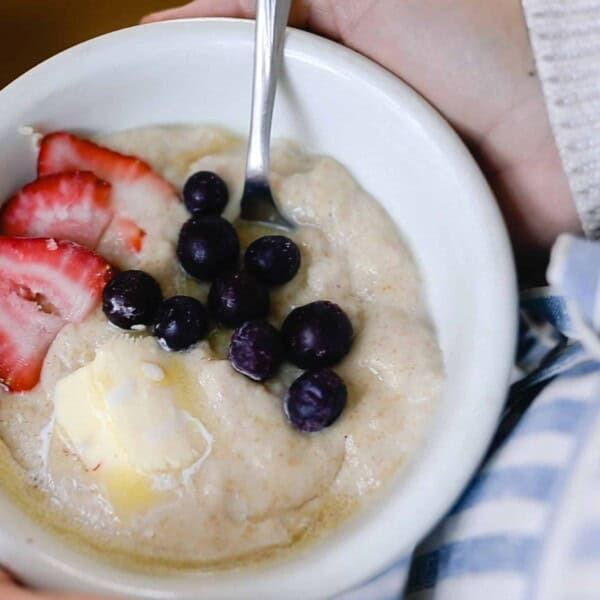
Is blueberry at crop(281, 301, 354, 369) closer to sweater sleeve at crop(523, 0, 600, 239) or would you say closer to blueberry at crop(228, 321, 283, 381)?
blueberry at crop(228, 321, 283, 381)

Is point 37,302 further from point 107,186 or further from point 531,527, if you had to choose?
point 531,527

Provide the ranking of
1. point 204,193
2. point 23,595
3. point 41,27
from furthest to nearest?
point 41,27, point 204,193, point 23,595

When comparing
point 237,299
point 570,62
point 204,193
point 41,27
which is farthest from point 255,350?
point 41,27

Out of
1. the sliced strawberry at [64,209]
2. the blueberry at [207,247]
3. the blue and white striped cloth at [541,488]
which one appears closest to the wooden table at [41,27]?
the sliced strawberry at [64,209]

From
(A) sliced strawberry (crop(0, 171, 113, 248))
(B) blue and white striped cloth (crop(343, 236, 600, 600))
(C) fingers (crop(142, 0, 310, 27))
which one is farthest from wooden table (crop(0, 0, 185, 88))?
(B) blue and white striped cloth (crop(343, 236, 600, 600))

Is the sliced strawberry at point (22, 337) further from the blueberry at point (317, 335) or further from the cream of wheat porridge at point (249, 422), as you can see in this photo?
the blueberry at point (317, 335)

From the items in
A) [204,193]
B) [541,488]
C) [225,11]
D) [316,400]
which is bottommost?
[541,488]

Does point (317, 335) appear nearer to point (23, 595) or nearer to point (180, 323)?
point (180, 323)

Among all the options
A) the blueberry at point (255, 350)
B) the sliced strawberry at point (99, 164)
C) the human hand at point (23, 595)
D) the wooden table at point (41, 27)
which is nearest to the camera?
the human hand at point (23, 595)
